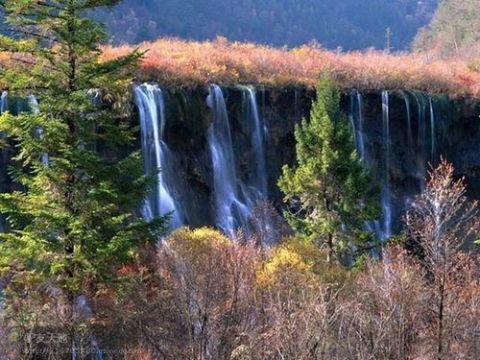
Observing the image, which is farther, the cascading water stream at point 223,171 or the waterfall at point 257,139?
the waterfall at point 257,139

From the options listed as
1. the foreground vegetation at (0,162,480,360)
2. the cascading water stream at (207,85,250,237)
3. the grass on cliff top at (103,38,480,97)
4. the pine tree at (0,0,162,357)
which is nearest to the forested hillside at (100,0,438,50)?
Answer: the grass on cliff top at (103,38,480,97)

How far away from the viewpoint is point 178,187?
24578mm

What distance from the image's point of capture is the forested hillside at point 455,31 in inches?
3002

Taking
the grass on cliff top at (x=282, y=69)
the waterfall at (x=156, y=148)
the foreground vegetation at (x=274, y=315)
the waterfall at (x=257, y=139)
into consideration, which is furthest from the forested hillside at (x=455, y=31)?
the foreground vegetation at (x=274, y=315)

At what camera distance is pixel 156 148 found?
945 inches

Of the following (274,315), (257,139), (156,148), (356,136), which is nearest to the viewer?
(274,315)

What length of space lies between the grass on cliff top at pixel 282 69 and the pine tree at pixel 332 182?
309 inches

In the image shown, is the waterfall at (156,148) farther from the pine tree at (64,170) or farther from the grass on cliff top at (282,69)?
the pine tree at (64,170)

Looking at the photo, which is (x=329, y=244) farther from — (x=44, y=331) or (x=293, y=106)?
(x=293, y=106)

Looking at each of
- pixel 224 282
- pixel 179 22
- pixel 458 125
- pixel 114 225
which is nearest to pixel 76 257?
pixel 114 225

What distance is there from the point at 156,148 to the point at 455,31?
66.9m

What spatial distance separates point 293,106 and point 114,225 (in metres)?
18.8

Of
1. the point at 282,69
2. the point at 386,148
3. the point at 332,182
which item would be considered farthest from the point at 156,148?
Result: the point at 386,148

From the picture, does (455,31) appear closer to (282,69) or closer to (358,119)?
(358,119)
